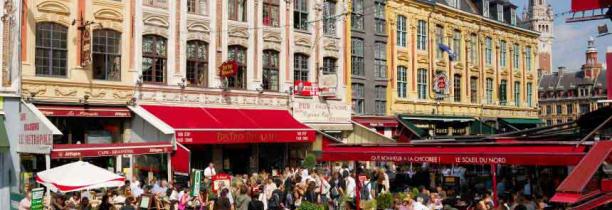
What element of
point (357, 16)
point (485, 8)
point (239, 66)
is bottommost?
point (239, 66)

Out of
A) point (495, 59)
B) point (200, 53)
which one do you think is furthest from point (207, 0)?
point (495, 59)

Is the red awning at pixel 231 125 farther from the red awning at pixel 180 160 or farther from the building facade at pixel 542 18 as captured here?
the building facade at pixel 542 18

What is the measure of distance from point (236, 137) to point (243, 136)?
37 centimetres

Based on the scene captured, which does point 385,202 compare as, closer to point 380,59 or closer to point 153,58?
point 153,58

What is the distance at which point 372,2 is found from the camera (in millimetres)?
33656

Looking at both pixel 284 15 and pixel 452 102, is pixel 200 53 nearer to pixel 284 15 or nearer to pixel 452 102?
pixel 284 15

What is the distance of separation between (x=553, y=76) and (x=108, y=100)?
8744 cm

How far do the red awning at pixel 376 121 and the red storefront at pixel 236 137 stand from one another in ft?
14.8

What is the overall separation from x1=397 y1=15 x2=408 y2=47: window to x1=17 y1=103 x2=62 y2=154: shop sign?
20058mm

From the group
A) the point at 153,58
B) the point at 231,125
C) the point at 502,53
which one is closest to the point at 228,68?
the point at 231,125

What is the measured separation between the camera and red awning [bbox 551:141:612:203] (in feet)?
30.9

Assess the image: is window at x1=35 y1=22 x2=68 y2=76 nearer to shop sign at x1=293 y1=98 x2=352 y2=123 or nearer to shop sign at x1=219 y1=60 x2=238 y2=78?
shop sign at x1=219 y1=60 x2=238 y2=78

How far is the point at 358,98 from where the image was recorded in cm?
3322

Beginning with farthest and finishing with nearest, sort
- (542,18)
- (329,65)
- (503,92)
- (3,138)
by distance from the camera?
(542,18) → (503,92) → (329,65) → (3,138)
